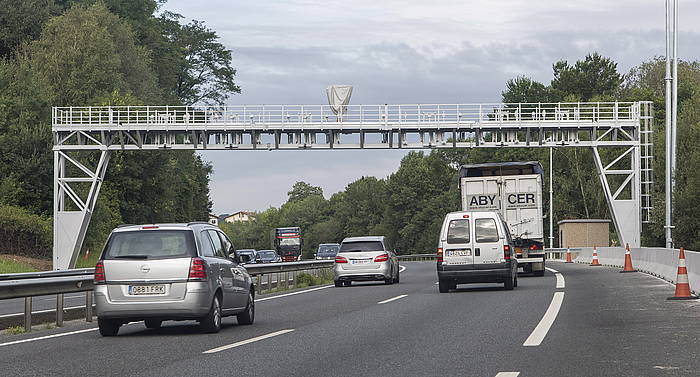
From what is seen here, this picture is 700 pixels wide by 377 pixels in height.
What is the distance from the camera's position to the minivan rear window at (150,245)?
1569 cm

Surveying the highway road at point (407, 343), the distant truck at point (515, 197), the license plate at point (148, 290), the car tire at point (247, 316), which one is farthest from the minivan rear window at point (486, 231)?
the license plate at point (148, 290)

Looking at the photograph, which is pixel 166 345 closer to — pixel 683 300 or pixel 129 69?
pixel 683 300

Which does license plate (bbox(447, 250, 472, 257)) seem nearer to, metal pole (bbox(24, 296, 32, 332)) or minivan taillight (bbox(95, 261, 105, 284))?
metal pole (bbox(24, 296, 32, 332))

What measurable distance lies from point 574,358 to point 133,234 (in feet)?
23.3

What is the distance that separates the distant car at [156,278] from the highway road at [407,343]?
13.8 inches

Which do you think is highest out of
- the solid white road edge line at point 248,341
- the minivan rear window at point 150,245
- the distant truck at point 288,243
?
the minivan rear window at point 150,245

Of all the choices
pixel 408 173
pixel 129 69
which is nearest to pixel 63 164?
pixel 129 69

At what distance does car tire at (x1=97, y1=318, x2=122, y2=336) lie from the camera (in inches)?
619

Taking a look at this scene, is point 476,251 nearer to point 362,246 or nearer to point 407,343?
point 362,246

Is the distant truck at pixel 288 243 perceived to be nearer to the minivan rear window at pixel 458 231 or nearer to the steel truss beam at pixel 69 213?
the steel truss beam at pixel 69 213

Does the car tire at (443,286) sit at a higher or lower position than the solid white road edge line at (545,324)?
lower

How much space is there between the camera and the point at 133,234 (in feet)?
52.2

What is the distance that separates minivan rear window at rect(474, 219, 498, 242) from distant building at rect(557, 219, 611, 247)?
41820mm

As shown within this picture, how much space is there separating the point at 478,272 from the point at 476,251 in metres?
0.49
